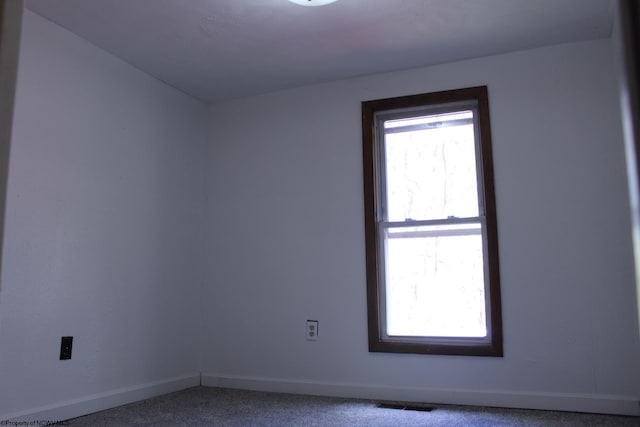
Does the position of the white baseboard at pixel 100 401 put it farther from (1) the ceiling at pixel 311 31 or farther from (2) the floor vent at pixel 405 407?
(1) the ceiling at pixel 311 31

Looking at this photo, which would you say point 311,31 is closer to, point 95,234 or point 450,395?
point 95,234

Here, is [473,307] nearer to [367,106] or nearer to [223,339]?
[367,106]

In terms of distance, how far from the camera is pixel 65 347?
2.61 meters

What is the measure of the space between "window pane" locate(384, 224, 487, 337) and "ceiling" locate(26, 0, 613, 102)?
3.79ft

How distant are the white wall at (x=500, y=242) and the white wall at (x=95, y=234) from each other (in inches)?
12.1

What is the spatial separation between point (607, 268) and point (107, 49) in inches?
127

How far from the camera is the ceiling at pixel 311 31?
2.57 m

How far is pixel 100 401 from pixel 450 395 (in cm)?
204

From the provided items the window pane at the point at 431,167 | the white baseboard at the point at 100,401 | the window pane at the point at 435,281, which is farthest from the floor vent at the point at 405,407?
the white baseboard at the point at 100,401

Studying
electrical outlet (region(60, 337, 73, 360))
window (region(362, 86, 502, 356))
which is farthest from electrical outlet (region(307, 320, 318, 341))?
electrical outlet (region(60, 337, 73, 360))

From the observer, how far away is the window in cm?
305

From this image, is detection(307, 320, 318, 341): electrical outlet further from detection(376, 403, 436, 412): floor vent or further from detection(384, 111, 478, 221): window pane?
detection(384, 111, 478, 221): window pane

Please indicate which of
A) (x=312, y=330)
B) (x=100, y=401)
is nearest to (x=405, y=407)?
(x=312, y=330)

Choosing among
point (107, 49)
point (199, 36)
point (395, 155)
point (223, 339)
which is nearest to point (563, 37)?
point (395, 155)
